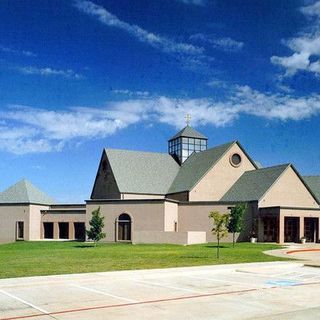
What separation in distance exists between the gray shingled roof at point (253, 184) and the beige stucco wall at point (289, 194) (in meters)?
0.64

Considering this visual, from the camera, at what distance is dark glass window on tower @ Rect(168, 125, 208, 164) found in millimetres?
67875

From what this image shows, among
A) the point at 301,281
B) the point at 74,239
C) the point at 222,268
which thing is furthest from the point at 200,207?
the point at 301,281

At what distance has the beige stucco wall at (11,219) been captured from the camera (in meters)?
61.4

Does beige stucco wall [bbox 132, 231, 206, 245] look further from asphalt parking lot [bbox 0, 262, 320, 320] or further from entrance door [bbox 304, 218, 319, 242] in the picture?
asphalt parking lot [bbox 0, 262, 320, 320]

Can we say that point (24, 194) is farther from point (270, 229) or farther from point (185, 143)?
point (270, 229)

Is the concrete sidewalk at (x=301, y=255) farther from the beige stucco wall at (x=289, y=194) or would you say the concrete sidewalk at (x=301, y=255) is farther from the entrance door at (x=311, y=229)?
the beige stucco wall at (x=289, y=194)

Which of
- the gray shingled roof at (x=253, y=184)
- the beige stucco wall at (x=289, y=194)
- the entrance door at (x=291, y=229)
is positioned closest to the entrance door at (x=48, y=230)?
the gray shingled roof at (x=253, y=184)

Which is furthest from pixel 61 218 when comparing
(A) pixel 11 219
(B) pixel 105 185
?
(B) pixel 105 185

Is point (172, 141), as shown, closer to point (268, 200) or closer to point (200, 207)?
point (200, 207)

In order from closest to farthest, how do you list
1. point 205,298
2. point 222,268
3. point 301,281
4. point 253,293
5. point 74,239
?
point 205,298 < point 253,293 < point 301,281 < point 222,268 < point 74,239

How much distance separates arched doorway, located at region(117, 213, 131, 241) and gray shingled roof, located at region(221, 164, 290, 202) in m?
11.8

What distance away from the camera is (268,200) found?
5194 centimetres

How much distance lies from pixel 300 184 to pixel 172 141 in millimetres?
21695

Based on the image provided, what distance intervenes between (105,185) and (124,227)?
38.1 ft
